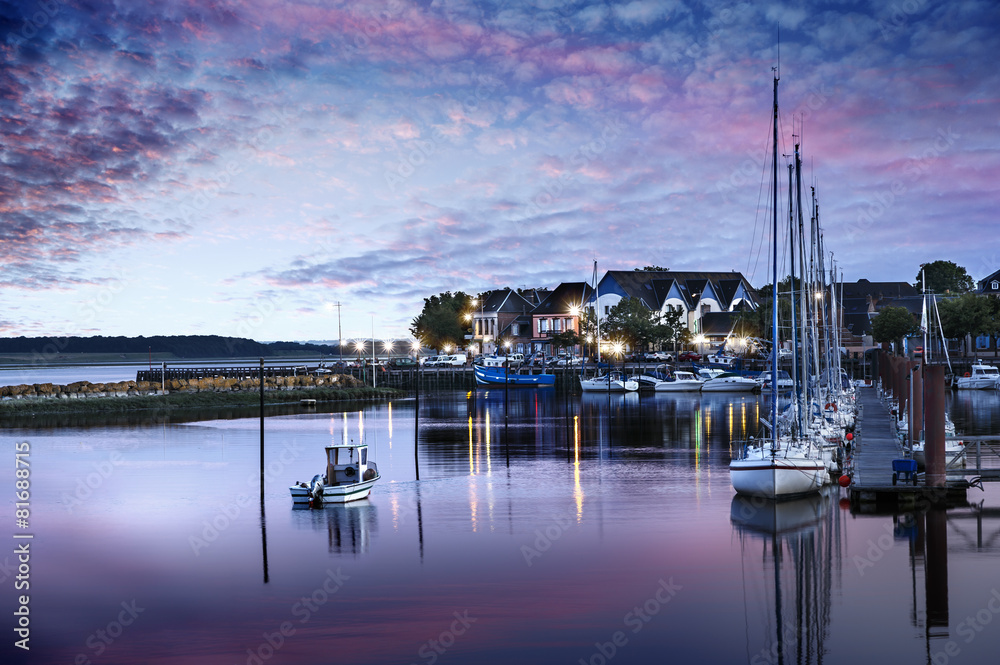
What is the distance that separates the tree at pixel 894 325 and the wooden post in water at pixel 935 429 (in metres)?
100

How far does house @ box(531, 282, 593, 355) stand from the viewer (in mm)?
146712

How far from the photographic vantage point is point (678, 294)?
146250 mm

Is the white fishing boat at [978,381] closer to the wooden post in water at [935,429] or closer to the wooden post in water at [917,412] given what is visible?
the wooden post in water at [917,412]

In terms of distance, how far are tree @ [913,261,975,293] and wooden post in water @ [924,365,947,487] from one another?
502 feet

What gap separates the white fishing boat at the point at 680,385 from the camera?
11031 cm

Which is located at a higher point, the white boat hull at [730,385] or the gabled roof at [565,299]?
the gabled roof at [565,299]

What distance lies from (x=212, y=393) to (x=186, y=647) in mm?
84908

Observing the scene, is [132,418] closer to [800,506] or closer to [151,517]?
[151,517]

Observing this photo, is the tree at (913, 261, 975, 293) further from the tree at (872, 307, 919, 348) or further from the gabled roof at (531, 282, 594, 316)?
the gabled roof at (531, 282, 594, 316)

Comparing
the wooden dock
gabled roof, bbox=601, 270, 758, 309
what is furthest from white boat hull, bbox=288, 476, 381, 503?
gabled roof, bbox=601, 270, 758, 309

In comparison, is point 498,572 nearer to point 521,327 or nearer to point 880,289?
point 521,327

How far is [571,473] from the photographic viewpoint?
45594 mm

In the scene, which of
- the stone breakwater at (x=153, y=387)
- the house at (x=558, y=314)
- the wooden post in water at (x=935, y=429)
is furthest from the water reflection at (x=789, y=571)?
the house at (x=558, y=314)

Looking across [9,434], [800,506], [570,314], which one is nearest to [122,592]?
[800,506]
